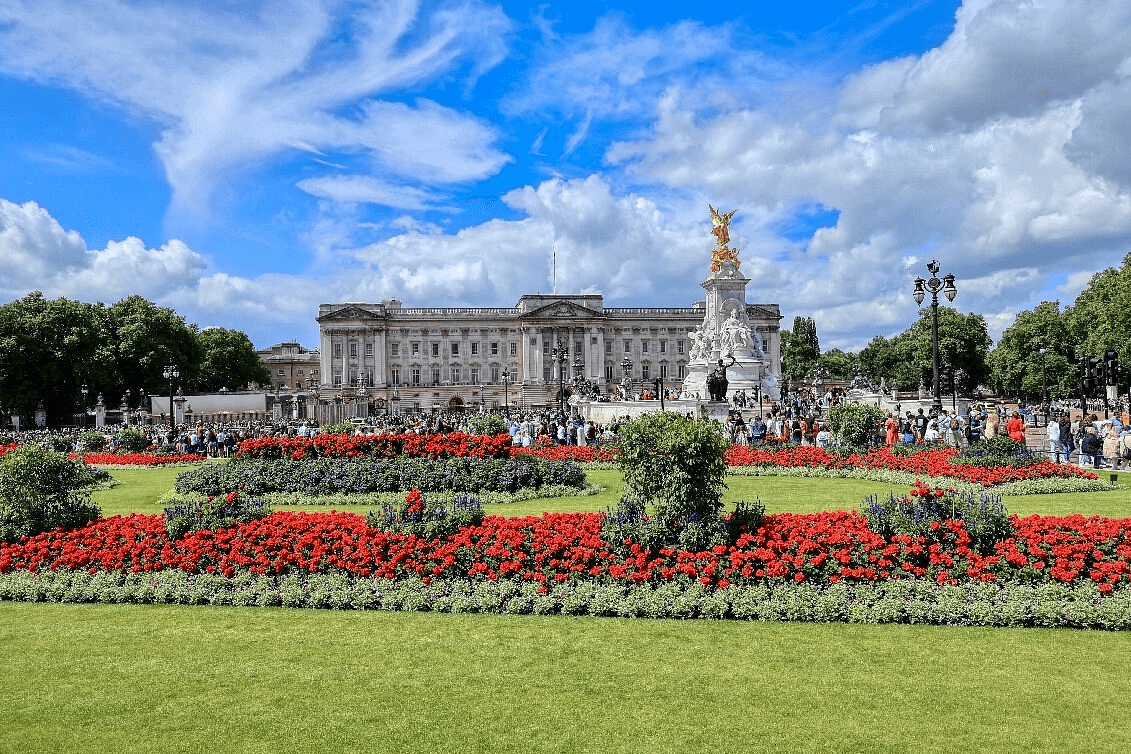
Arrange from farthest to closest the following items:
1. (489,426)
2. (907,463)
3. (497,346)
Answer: (497,346), (489,426), (907,463)

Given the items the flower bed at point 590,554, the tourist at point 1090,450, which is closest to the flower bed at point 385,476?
the flower bed at point 590,554

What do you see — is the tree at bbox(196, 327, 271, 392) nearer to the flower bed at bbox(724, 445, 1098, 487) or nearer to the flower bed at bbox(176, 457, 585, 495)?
the flower bed at bbox(176, 457, 585, 495)

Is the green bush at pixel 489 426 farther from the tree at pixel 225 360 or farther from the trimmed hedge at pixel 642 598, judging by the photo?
the tree at pixel 225 360

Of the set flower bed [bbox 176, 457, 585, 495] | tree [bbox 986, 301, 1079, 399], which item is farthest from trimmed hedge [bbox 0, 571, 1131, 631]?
tree [bbox 986, 301, 1079, 399]

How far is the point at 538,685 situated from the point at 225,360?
84.7 metres

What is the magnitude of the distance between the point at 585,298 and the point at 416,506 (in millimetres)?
86433

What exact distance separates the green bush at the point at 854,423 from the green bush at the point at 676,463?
41.0 feet

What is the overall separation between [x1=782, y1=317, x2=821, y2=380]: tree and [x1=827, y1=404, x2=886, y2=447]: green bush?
90776mm

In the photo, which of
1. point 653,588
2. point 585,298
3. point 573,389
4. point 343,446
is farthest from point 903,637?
point 585,298

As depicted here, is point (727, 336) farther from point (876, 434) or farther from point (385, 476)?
point (385, 476)

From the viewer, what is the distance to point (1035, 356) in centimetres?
6788

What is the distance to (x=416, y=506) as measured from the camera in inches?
362

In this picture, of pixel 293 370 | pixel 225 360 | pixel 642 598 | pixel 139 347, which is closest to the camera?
pixel 642 598

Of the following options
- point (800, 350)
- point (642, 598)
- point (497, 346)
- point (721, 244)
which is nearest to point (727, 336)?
point (721, 244)
